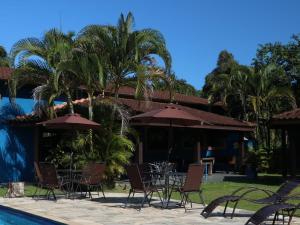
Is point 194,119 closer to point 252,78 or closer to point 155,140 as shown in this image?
point 155,140

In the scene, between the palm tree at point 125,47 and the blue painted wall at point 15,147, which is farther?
the blue painted wall at point 15,147

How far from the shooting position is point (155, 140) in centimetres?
2534

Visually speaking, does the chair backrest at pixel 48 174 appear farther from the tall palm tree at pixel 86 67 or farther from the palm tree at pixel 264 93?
the palm tree at pixel 264 93

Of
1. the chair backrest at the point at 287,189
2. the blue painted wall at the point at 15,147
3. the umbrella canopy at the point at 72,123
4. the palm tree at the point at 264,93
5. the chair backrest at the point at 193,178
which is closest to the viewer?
the chair backrest at the point at 287,189

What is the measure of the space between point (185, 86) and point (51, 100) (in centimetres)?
3684

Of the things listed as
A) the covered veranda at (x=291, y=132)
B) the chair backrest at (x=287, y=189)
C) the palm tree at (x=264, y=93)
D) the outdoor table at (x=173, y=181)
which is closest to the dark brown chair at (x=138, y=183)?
the outdoor table at (x=173, y=181)

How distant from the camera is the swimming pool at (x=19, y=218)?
9605 millimetres

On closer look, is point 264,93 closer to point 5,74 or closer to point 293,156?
point 293,156

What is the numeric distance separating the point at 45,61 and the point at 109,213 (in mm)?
7706

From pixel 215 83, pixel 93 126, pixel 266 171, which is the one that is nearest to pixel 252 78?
pixel 215 83

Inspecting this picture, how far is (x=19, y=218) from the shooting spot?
1044 centimetres

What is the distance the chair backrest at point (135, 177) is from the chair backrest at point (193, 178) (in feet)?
3.27

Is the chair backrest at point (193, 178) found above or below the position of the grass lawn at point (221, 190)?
above

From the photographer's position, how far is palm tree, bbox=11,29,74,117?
1620 centimetres
